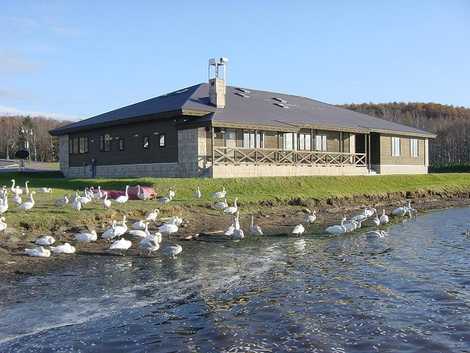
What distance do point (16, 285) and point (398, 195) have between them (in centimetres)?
2778

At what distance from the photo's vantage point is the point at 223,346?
9039 millimetres

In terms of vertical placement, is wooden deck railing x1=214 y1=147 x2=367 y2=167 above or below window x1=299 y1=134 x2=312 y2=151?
below

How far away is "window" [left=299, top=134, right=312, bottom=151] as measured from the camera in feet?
137

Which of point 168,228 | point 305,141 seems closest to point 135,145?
point 305,141

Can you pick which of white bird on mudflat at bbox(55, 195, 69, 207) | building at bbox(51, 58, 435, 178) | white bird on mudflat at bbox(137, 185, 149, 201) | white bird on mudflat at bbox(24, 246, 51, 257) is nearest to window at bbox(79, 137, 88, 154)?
building at bbox(51, 58, 435, 178)

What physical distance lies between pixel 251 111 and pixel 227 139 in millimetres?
3758

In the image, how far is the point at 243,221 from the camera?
24.0 m

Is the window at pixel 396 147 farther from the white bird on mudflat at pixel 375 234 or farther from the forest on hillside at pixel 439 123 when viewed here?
the forest on hillside at pixel 439 123

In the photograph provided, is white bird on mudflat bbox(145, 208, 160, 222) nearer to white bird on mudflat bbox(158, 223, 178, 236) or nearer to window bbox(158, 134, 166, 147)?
white bird on mudflat bbox(158, 223, 178, 236)

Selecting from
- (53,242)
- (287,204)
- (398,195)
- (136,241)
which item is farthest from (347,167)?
(53,242)

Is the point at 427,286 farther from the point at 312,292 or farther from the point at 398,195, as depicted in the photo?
the point at 398,195

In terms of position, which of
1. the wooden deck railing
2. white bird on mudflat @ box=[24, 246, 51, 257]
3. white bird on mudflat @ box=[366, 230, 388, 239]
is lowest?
white bird on mudflat @ box=[366, 230, 388, 239]

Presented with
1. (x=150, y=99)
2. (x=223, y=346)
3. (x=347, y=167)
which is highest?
(x=150, y=99)

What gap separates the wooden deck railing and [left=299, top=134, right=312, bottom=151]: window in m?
1.47
